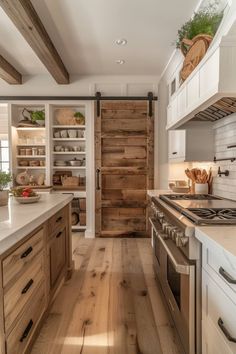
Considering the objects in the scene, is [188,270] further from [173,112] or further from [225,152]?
[173,112]

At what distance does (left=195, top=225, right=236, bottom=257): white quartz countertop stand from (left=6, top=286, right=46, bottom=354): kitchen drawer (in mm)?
1116

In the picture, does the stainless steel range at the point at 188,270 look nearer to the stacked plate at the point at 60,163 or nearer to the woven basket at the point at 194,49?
the woven basket at the point at 194,49

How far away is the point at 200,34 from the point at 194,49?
11 cm

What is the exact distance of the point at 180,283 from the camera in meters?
1.57

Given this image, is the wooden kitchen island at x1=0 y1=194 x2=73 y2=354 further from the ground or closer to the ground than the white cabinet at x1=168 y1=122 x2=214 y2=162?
closer to the ground

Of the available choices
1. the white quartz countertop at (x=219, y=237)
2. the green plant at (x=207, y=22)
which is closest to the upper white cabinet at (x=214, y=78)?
the green plant at (x=207, y=22)

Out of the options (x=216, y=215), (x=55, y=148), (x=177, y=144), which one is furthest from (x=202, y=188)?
(x=55, y=148)

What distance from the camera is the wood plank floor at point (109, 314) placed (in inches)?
→ 68.7

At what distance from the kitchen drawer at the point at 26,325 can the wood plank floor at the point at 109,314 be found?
0.19 meters

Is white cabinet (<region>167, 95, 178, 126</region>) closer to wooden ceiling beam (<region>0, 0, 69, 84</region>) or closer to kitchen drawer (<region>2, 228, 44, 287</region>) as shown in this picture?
wooden ceiling beam (<region>0, 0, 69, 84</region>)

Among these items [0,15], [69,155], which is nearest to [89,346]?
[0,15]

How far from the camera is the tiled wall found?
7.14 ft

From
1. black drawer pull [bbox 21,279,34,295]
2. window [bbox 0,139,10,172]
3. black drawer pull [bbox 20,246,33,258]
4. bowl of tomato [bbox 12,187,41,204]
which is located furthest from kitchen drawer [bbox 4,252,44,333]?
window [bbox 0,139,10,172]

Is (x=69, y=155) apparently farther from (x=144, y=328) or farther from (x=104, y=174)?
(x=144, y=328)
